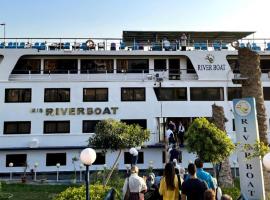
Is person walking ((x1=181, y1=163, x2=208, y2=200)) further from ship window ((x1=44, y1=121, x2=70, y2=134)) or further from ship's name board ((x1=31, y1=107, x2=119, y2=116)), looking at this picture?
ship window ((x1=44, y1=121, x2=70, y2=134))

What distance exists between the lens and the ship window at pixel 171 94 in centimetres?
2414

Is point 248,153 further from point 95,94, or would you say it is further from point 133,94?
point 95,94

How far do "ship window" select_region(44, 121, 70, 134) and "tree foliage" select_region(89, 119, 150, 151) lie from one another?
17.5 ft

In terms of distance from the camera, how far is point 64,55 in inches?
986

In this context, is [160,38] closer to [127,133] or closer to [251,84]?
[127,133]

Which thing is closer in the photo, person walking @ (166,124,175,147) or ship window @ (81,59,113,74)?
person walking @ (166,124,175,147)

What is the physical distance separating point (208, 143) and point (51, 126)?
44.1 ft

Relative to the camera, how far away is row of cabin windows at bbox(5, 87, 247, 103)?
23.5 metres

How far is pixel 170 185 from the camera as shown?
295 inches

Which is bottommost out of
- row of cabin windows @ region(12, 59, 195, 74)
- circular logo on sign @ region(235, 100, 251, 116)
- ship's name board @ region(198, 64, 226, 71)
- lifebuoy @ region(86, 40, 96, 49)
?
circular logo on sign @ region(235, 100, 251, 116)

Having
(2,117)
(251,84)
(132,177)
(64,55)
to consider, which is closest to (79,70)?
(64,55)

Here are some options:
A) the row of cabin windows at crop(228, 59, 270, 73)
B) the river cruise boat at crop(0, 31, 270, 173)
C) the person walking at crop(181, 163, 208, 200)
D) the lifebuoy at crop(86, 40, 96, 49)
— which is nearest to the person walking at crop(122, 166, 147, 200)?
the person walking at crop(181, 163, 208, 200)

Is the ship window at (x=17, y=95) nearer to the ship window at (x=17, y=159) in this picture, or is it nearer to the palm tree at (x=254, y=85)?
the ship window at (x=17, y=159)

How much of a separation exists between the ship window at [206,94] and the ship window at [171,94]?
0.63 meters
